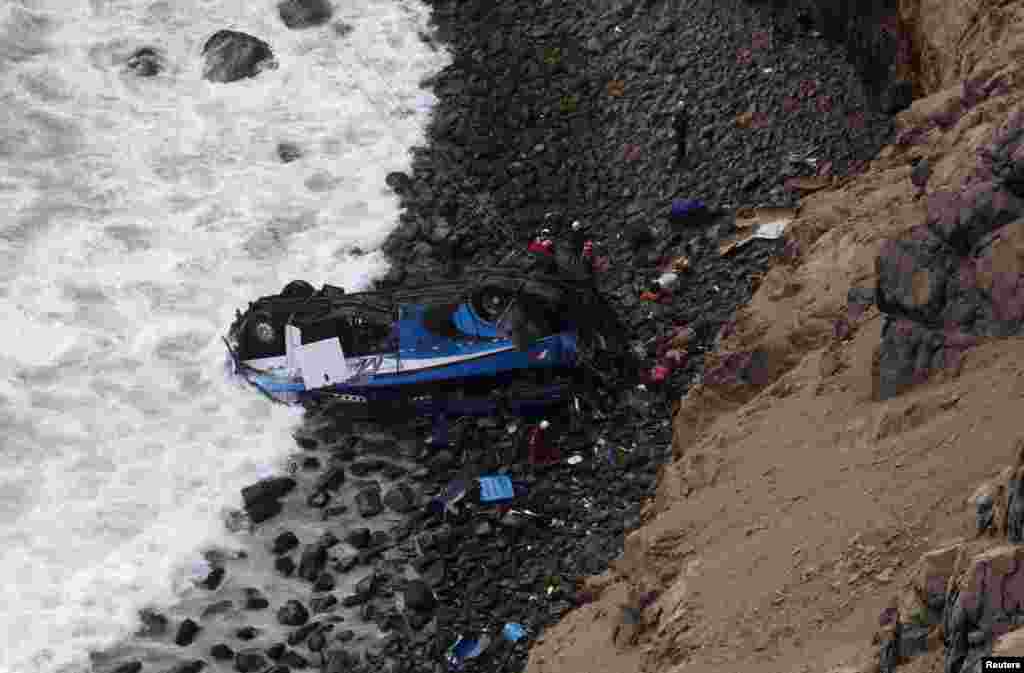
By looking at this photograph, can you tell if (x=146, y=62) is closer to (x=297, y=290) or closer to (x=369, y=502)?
(x=297, y=290)

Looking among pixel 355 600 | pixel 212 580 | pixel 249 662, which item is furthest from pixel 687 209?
pixel 249 662

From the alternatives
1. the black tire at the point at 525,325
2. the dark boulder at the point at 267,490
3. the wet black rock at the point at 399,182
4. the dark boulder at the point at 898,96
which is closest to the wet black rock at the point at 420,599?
the dark boulder at the point at 267,490

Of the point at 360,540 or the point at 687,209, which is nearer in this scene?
the point at 360,540

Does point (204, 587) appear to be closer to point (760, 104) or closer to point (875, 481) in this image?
point (875, 481)

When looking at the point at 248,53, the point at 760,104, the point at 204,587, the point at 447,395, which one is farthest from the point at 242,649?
the point at 248,53

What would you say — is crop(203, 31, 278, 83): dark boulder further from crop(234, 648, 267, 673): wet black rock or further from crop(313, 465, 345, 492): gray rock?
crop(234, 648, 267, 673): wet black rock

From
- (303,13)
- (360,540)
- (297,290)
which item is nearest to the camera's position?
(360,540)
